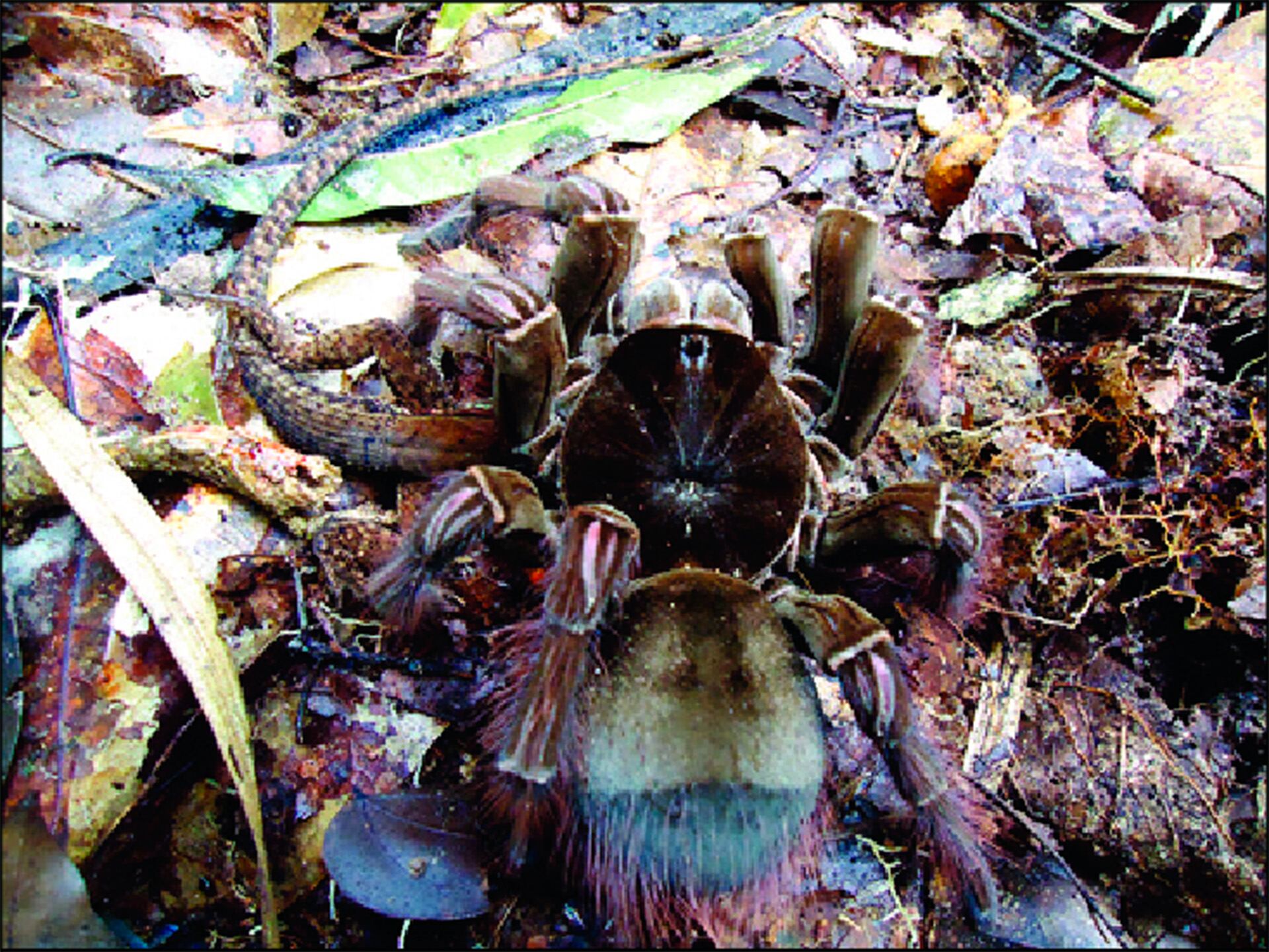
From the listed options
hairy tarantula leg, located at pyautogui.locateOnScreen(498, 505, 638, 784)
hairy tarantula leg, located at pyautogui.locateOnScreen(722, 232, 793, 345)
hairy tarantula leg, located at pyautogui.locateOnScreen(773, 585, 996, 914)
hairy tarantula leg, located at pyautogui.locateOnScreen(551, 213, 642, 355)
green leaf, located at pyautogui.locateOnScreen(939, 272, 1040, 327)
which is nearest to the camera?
hairy tarantula leg, located at pyautogui.locateOnScreen(498, 505, 638, 784)

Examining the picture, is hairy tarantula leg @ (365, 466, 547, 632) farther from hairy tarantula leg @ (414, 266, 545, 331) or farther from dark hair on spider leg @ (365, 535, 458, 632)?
hairy tarantula leg @ (414, 266, 545, 331)

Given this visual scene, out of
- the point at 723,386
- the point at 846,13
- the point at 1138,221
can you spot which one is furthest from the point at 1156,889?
the point at 846,13

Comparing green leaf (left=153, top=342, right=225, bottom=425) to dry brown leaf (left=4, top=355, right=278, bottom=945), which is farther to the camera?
green leaf (left=153, top=342, right=225, bottom=425)

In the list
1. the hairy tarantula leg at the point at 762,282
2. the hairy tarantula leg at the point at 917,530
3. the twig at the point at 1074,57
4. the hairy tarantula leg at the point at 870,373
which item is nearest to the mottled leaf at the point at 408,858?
the hairy tarantula leg at the point at 917,530

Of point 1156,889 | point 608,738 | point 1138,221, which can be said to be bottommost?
point 1156,889

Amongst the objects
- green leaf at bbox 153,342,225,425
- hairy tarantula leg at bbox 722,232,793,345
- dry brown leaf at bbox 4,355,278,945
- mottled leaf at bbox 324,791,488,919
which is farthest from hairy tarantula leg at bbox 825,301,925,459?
green leaf at bbox 153,342,225,425

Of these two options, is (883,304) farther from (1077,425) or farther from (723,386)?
(1077,425)

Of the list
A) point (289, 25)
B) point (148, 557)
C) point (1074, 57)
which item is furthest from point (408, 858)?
point (1074, 57)
